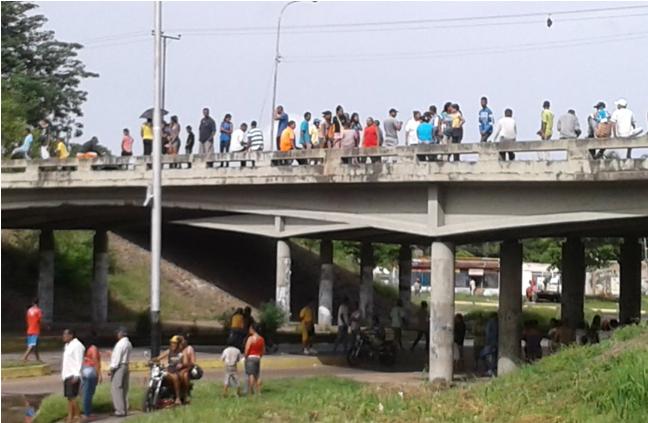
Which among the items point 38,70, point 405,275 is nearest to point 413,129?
point 405,275

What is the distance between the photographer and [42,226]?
45.7m

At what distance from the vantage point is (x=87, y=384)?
2159cm

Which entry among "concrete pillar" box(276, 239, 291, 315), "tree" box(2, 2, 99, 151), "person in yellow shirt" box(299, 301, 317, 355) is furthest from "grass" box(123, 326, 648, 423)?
"tree" box(2, 2, 99, 151)

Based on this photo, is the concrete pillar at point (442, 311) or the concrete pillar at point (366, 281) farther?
the concrete pillar at point (366, 281)

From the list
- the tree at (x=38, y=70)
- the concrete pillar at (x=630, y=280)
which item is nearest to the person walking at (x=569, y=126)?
the concrete pillar at (x=630, y=280)

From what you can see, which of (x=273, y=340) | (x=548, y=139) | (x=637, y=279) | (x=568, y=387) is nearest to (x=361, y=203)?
(x=548, y=139)

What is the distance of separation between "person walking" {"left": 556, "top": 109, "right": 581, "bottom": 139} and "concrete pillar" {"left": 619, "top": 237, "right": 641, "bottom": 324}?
58.4 ft

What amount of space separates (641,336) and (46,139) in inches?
1191

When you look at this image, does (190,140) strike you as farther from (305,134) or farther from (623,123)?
(623,123)

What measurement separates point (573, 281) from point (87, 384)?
2313 centimetres

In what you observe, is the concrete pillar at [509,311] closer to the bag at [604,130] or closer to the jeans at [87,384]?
the bag at [604,130]

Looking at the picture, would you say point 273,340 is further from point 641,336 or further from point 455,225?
point 641,336

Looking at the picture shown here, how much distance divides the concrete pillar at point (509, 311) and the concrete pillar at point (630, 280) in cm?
1341

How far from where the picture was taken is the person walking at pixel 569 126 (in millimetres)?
27953
